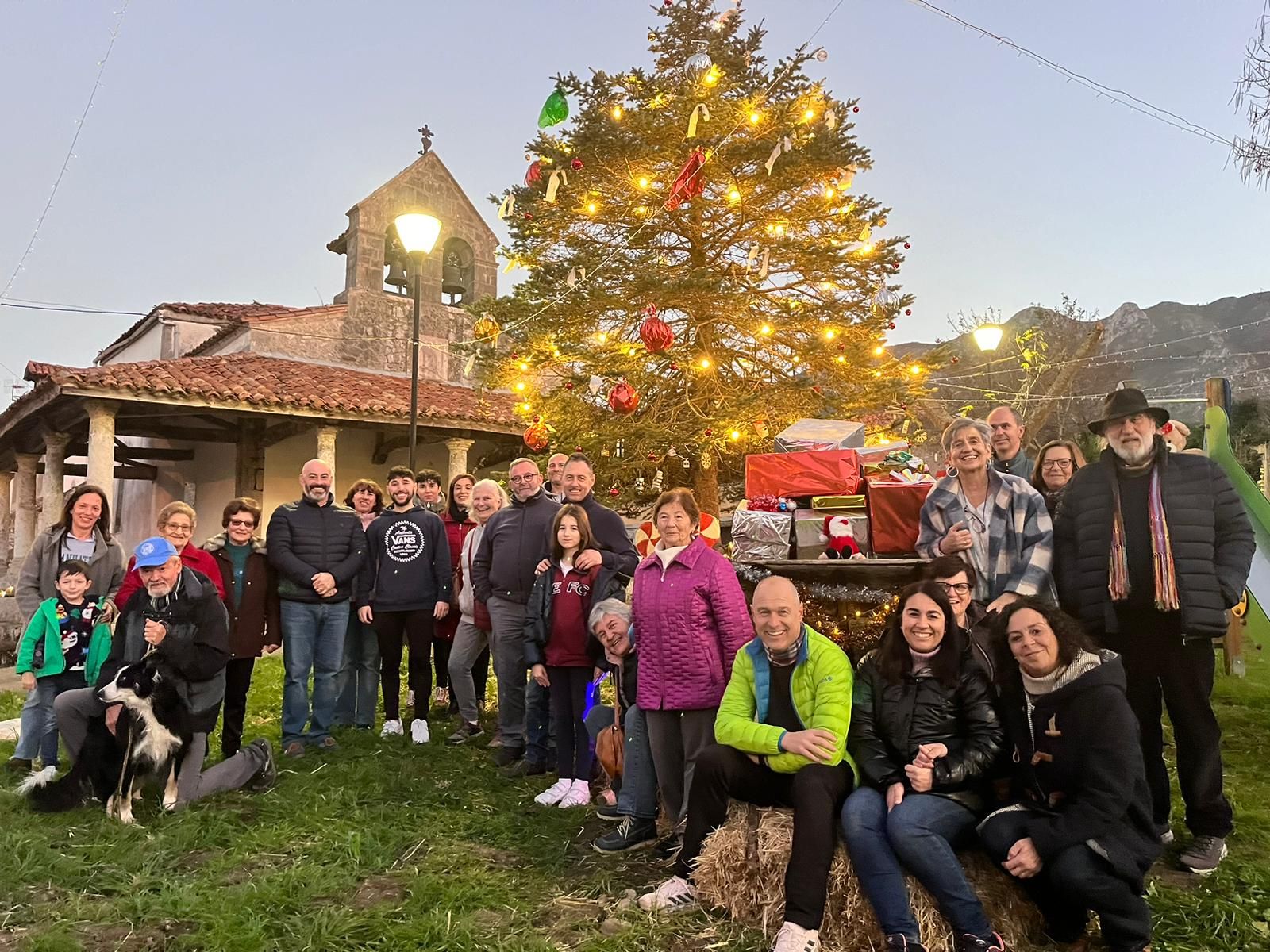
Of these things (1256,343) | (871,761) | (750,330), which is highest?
(1256,343)

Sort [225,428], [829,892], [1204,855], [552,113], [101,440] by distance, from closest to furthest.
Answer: [829,892], [1204,855], [552,113], [101,440], [225,428]

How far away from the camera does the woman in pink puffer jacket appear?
380cm

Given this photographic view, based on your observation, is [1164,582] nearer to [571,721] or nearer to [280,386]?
[571,721]

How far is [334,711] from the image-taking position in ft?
19.4

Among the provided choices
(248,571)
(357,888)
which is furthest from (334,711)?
(357,888)

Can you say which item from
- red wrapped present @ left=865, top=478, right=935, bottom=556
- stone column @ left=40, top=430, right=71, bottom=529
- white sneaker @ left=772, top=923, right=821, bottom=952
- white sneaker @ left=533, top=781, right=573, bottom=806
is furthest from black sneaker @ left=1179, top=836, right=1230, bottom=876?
stone column @ left=40, top=430, right=71, bottom=529

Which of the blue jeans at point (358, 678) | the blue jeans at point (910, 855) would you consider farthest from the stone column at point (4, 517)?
the blue jeans at point (910, 855)

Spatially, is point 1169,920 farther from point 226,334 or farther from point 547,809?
point 226,334

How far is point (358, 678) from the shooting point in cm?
597

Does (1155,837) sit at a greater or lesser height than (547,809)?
greater

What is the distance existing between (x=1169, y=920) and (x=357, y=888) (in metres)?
3.04

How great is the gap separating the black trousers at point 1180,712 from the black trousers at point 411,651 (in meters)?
4.14

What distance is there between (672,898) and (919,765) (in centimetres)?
106

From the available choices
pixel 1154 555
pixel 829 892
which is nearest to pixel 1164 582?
pixel 1154 555
